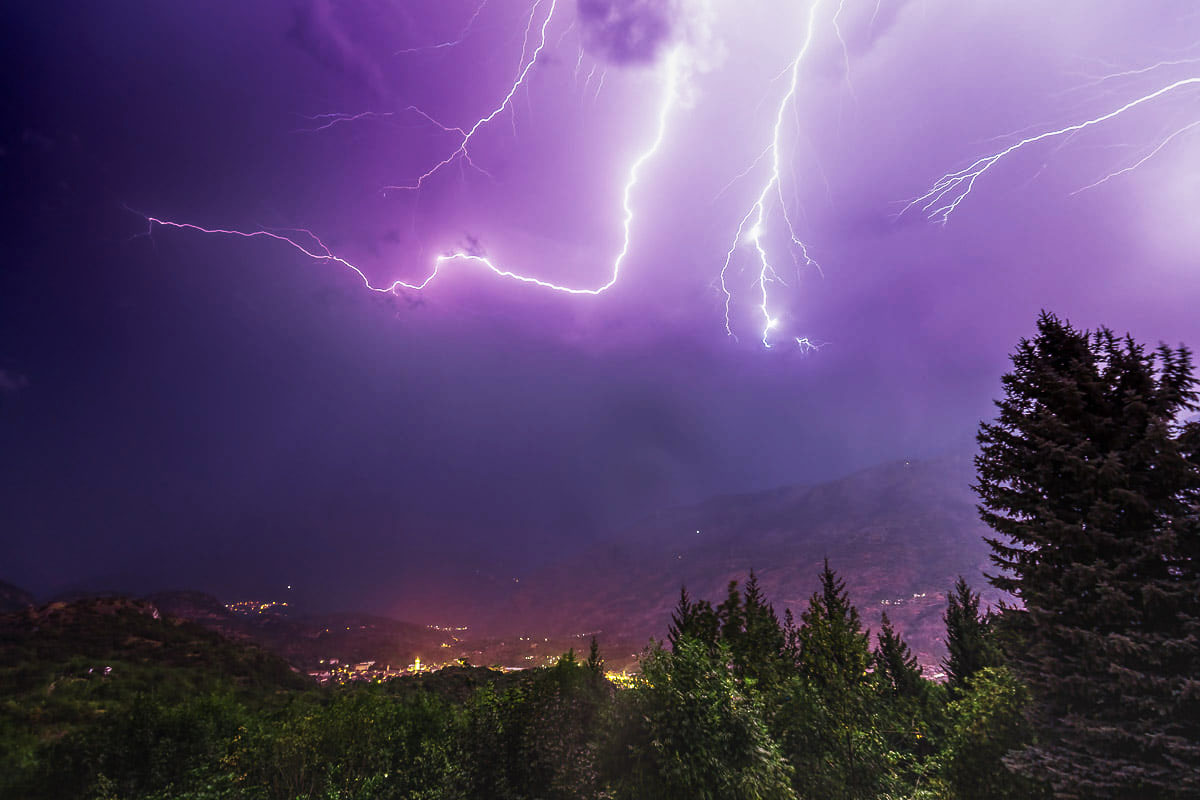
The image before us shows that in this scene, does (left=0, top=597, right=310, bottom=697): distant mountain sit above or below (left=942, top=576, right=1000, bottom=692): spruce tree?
below

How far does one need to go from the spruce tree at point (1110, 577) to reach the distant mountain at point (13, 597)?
150 m

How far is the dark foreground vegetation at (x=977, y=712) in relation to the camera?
9.19m

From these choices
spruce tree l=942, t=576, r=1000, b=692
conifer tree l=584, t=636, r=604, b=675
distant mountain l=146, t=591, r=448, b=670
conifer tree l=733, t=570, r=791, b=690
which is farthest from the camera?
distant mountain l=146, t=591, r=448, b=670

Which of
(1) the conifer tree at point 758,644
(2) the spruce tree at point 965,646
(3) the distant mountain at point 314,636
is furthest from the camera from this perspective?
(3) the distant mountain at point 314,636

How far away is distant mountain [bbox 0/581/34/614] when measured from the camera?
82719mm

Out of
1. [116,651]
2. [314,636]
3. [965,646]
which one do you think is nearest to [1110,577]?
[965,646]

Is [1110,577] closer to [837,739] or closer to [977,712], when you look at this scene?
[977,712]

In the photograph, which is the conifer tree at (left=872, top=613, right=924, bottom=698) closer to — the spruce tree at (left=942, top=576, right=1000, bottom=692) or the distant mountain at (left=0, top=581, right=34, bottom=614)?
the spruce tree at (left=942, top=576, right=1000, bottom=692)

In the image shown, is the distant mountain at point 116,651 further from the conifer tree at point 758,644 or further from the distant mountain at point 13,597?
the distant mountain at point 13,597

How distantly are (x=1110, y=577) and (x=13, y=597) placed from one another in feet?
533

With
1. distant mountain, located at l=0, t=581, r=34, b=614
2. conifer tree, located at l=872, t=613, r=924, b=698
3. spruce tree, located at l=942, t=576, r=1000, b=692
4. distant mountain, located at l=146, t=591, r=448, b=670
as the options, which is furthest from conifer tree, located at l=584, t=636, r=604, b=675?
distant mountain, located at l=0, t=581, r=34, b=614

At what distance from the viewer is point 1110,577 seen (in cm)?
956

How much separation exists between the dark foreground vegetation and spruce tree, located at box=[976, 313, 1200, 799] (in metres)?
0.05

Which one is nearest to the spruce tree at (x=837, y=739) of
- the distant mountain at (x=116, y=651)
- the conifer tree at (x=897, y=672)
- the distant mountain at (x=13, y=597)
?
the conifer tree at (x=897, y=672)
